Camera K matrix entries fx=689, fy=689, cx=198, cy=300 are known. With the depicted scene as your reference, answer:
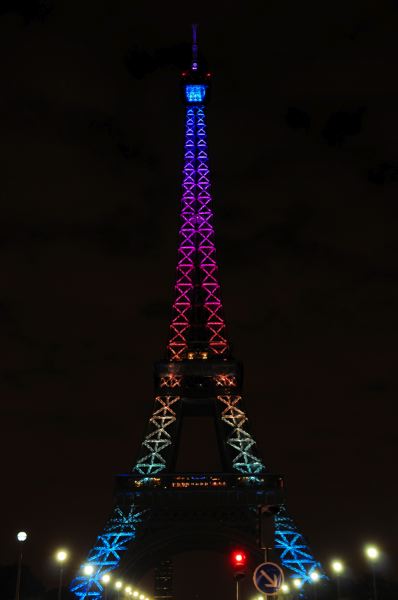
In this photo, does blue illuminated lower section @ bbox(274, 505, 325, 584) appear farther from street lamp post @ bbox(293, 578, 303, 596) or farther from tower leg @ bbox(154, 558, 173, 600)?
tower leg @ bbox(154, 558, 173, 600)

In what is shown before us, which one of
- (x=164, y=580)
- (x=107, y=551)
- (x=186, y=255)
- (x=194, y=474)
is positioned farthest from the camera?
(x=164, y=580)

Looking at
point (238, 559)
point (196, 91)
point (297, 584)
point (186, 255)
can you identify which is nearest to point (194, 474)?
point (297, 584)

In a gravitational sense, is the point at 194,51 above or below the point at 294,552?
above

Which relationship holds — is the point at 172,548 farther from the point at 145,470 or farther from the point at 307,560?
the point at 307,560

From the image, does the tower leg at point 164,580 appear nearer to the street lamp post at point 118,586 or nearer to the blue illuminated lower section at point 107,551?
the blue illuminated lower section at point 107,551

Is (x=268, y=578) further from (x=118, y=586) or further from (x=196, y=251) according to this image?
(x=196, y=251)

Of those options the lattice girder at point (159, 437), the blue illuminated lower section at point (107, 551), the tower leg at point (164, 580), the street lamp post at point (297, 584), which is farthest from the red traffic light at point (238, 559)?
the tower leg at point (164, 580)

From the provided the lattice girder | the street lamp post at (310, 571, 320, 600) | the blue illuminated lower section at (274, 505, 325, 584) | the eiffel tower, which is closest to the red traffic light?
the street lamp post at (310, 571, 320, 600)
